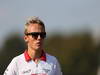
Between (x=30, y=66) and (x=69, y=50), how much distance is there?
327 ft

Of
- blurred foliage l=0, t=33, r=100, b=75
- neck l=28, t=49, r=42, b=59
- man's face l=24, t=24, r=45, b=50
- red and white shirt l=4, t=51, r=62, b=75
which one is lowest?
blurred foliage l=0, t=33, r=100, b=75

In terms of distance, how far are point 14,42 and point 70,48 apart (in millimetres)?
14379

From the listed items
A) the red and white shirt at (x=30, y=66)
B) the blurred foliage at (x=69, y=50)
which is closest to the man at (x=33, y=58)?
the red and white shirt at (x=30, y=66)

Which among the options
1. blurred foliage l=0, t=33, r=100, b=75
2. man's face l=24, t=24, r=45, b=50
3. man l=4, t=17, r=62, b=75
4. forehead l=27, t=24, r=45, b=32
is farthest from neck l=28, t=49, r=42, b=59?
blurred foliage l=0, t=33, r=100, b=75

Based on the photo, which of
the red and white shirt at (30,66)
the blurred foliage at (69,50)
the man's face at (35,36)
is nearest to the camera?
the man's face at (35,36)

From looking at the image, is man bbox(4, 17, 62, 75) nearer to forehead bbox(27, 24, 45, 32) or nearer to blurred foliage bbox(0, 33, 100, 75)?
forehead bbox(27, 24, 45, 32)

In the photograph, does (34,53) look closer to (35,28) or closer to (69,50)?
(35,28)

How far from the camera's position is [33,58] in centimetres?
1170

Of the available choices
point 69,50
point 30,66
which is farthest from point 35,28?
point 69,50

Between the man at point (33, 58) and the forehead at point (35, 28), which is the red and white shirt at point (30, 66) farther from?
the forehead at point (35, 28)

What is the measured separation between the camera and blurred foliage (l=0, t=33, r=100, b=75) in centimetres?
Result: 9453

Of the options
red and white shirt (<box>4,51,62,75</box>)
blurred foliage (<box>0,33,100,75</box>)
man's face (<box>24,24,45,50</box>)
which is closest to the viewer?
man's face (<box>24,24,45,50</box>)

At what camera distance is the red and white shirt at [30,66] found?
37.9 ft

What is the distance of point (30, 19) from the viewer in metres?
11.5
